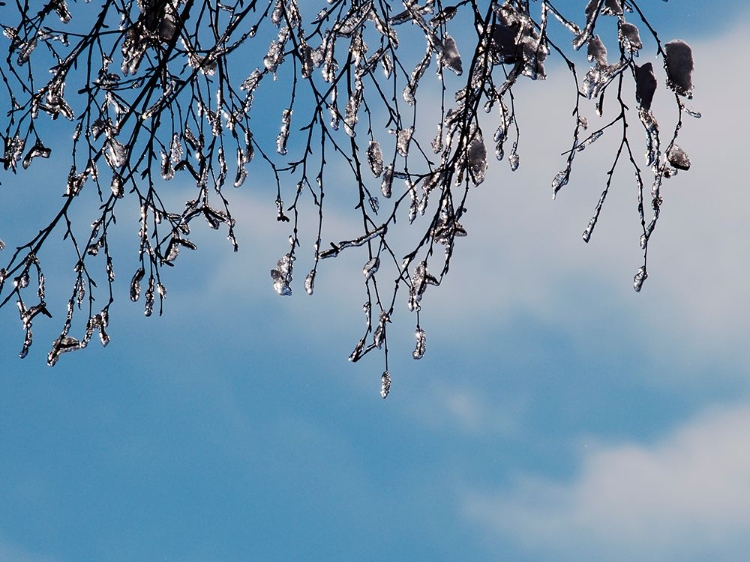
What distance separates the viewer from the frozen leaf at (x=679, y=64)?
221 cm

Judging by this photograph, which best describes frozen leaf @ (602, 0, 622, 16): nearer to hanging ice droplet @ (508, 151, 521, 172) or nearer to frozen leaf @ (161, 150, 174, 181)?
hanging ice droplet @ (508, 151, 521, 172)

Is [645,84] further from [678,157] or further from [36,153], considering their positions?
[36,153]

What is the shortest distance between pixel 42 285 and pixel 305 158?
97 cm

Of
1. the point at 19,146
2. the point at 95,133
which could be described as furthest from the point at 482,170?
the point at 19,146

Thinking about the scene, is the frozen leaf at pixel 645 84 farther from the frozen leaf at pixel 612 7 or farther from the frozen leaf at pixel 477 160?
the frozen leaf at pixel 477 160

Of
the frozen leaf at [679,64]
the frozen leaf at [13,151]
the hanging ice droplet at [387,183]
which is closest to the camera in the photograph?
the frozen leaf at [679,64]

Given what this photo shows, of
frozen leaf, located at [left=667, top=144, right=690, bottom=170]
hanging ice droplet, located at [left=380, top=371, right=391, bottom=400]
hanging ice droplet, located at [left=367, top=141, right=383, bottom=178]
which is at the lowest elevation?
hanging ice droplet, located at [left=380, top=371, right=391, bottom=400]

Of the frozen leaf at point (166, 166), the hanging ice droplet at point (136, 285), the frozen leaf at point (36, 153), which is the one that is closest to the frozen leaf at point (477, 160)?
the frozen leaf at point (166, 166)

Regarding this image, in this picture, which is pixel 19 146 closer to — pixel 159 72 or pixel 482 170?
pixel 159 72

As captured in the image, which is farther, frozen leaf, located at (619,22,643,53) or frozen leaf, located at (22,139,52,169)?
frozen leaf, located at (22,139,52,169)

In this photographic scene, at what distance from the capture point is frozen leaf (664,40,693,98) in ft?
7.27

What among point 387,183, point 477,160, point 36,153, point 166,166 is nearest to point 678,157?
point 477,160

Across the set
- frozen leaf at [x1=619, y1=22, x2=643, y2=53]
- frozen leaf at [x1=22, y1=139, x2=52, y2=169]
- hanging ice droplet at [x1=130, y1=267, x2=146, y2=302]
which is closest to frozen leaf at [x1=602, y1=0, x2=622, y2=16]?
frozen leaf at [x1=619, y1=22, x2=643, y2=53]

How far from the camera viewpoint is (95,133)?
2867 mm
